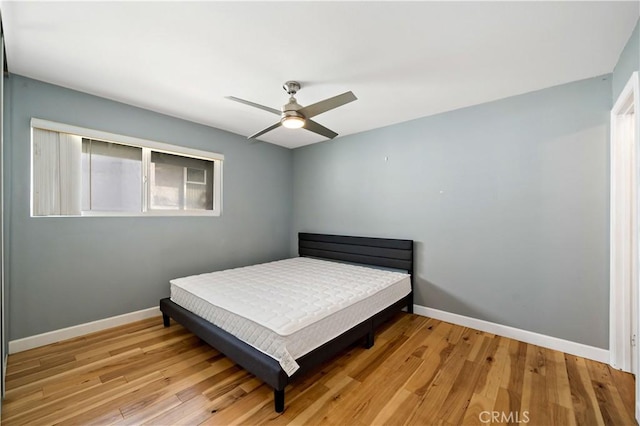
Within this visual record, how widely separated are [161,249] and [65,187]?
1.14 meters

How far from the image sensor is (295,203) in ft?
16.5

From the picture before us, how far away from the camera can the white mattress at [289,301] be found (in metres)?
1.88

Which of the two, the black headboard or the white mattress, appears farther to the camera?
the black headboard

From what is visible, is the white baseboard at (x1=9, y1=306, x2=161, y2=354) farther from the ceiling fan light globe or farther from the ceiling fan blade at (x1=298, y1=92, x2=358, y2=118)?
the ceiling fan blade at (x1=298, y1=92, x2=358, y2=118)

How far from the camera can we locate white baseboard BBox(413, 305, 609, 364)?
92.9 inches

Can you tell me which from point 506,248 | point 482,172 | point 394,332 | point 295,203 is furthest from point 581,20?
Result: point 295,203

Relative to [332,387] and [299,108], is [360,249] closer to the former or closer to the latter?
[332,387]

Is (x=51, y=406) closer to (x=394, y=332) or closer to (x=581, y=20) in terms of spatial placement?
(x=394, y=332)

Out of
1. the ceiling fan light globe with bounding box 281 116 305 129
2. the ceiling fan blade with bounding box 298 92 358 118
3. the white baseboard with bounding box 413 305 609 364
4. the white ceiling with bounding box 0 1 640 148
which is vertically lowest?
the white baseboard with bounding box 413 305 609 364

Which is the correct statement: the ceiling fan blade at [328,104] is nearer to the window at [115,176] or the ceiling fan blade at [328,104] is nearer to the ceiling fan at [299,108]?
the ceiling fan at [299,108]

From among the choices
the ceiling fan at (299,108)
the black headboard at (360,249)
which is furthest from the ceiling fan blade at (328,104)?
the black headboard at (360,249)

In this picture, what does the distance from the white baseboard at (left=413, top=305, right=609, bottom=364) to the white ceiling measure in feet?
8.24

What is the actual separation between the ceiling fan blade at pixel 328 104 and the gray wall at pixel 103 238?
2.13 meters

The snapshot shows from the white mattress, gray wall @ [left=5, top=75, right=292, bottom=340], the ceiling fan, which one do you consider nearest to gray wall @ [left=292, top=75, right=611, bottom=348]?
the white mattress
